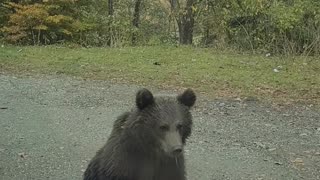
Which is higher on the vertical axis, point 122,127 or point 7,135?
point 122,127

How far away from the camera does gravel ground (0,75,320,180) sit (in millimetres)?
6219

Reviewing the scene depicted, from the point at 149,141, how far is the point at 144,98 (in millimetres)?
334

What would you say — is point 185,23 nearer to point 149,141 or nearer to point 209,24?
point 209,24

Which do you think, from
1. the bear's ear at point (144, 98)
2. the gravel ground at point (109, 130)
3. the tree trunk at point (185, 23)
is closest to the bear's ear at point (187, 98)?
the bear's ear at point (144, 98)

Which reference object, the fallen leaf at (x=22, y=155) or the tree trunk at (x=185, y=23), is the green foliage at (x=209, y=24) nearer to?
the tree trunk at (x=185, y=23)

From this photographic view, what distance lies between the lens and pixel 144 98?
14.2 ft

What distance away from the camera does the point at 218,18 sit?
1747cm

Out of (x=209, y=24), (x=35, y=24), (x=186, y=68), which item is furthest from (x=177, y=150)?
(x=35, y=24)

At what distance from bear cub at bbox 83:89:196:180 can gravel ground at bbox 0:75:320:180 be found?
1.50m

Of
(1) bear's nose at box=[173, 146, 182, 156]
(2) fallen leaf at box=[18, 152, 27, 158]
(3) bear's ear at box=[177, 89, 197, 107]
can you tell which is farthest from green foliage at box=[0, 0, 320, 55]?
(1) bear's nose at box=[173, 146, 182, 156]

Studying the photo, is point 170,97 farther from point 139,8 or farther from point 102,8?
point 139,8

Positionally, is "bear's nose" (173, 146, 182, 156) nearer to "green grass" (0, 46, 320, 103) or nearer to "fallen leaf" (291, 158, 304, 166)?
"fallen leaf" (291, 158, 304, 166)

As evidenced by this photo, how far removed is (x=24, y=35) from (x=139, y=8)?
10.6 m

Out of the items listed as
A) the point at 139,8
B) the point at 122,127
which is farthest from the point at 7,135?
the point at 139,8
